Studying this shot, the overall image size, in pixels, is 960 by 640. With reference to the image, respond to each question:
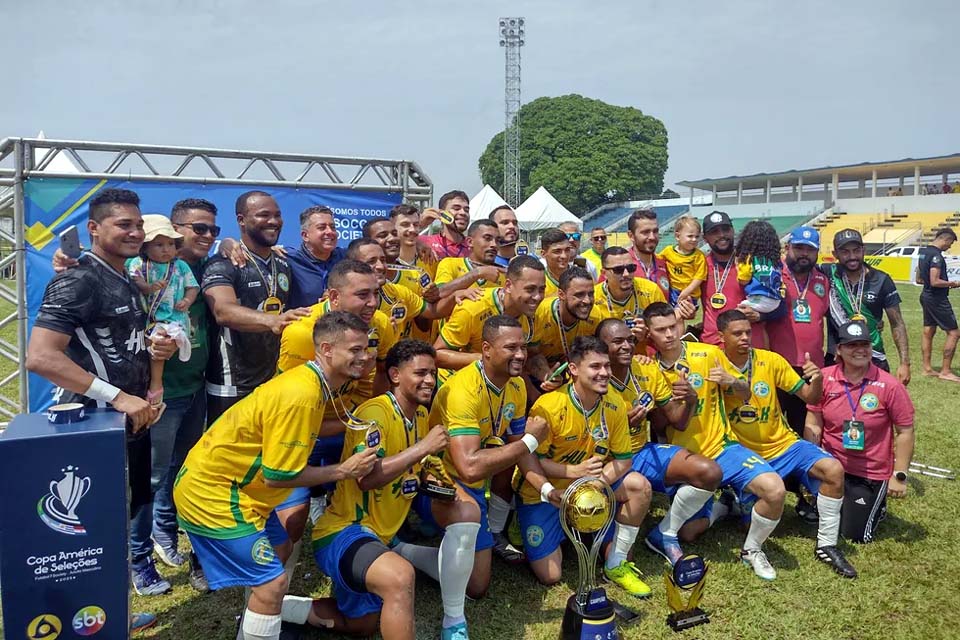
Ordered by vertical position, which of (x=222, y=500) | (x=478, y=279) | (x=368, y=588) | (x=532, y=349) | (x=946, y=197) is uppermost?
(x=946, y=197)

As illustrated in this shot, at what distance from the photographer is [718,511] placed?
5.59 m

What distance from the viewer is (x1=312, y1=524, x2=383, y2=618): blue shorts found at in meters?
3.71

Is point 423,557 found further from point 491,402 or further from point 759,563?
point 759,563

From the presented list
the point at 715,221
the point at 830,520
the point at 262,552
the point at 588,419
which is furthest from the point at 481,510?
the point at 715,221

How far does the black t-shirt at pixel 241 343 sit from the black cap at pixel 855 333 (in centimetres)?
444

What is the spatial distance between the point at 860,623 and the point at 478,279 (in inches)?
139

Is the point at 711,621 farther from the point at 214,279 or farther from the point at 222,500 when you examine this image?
the point at 214,279

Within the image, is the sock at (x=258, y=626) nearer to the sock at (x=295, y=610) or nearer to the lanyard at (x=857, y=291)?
the sock at (x=295, y=610)

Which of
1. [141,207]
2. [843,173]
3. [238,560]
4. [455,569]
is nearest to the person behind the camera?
[238,560]

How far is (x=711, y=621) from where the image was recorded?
4.21m

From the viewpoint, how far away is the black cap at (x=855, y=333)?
519cm

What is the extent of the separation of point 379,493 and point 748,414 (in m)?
3.16

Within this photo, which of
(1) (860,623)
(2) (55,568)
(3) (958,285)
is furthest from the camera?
(3) (958,285)

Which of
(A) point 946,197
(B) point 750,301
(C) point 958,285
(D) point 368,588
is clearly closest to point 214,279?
(D) point 368,588
